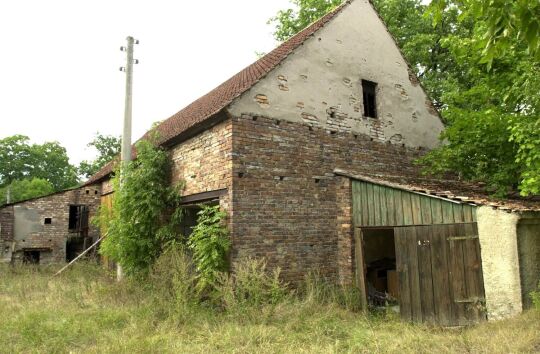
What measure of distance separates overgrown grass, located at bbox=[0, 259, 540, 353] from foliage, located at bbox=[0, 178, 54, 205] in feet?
122

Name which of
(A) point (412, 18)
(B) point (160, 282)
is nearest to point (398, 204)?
(B) point (160, 282)

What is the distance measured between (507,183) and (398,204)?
3931 millimetres

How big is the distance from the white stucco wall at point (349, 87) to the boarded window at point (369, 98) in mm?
140

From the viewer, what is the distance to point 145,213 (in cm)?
922

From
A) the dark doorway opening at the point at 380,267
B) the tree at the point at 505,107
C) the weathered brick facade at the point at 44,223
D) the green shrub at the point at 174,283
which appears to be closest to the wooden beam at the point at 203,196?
the green shrub at the point at 174,283

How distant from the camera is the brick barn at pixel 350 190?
21.3ft

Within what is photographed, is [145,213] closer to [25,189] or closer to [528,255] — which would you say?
[528,255]

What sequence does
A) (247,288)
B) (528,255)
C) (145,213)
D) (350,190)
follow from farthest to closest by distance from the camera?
(145,213) < (350,190) < (247,288) < (528,255)

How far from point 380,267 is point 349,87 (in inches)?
193

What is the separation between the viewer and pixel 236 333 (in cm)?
590

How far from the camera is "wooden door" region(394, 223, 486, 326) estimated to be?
658 centimetres

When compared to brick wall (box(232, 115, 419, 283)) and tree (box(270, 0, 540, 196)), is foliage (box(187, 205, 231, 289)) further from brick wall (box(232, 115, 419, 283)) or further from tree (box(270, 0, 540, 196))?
tree (box(270, 0, 540, 196))

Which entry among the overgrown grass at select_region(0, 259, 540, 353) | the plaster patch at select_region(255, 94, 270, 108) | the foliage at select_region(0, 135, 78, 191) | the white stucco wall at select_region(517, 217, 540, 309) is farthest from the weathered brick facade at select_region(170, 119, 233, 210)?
the foliage at select_region(0, 135, 78, 191)

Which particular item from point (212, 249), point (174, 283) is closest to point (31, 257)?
point (174, 283)
